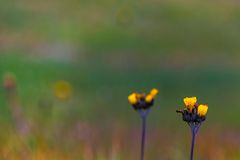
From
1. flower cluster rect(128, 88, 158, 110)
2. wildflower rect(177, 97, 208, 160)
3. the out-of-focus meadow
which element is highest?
the out-of-focus meadow

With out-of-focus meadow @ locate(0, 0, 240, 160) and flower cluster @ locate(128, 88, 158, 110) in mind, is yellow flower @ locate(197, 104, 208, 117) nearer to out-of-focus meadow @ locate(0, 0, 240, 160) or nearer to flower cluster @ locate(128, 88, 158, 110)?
flower cluster @ locate(128, 88, 158, 110)

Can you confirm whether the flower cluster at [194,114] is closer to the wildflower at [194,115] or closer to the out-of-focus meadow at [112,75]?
the wildflower at [194,115]

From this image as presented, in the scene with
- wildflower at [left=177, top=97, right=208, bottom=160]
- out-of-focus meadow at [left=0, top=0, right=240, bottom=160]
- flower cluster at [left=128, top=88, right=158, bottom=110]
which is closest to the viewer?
wildflower at [left=177, top=97, right=208, bottom=160]

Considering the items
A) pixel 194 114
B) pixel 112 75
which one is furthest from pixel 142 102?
pixel 112 75

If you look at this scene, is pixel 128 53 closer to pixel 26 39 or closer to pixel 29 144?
pixel 26 39

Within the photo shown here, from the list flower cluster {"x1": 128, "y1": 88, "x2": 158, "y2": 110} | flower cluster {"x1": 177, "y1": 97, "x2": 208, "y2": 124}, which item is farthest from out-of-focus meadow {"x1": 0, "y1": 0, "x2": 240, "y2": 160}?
flower cluster {"x1": 177, "y1": 97, "x2": 208, "y2": 124}

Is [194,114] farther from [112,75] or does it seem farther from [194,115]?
[112,75]

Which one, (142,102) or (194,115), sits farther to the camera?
(142,102)

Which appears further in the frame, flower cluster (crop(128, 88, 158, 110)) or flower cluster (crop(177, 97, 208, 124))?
flower cluster (crop(128, 88, 158, 110))

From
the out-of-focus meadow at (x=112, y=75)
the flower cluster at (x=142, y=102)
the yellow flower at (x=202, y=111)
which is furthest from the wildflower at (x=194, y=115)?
the out-of-focus meadow at (x=112, y=75)
